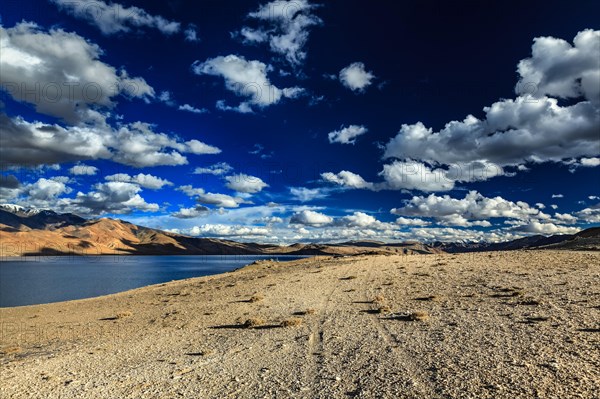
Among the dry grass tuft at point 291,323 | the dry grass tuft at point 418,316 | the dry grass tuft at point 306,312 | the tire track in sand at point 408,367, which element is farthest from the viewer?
the dry grass tuft at point 306,312

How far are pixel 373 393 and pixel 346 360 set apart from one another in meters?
2.63

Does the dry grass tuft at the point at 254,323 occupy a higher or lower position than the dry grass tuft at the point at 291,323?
lower

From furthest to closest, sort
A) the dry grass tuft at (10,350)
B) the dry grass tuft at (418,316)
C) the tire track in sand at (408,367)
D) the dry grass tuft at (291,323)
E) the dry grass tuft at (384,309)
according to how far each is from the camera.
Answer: the dry grass tuft at (384,309)
the dry grass tuft at (291,323)
the dry grass tuft at (10,350)
the dry grass tuft at (418,316)
the tire track in sand at (408,367)

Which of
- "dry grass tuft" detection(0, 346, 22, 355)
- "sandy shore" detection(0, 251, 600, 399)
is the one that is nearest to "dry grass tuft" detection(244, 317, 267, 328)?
"sandy shore" detection(0, 251, 600, 399)

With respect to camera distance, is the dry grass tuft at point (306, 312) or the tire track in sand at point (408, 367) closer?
the tire track in sand at point (408, 367)

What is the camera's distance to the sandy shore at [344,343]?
31.4ft

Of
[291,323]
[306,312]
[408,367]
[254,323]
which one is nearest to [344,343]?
[408,367]

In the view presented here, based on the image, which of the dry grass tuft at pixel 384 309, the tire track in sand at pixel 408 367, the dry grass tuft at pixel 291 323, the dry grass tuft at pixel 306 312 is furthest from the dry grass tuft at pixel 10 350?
the dry grass tuft at pixel 384 309

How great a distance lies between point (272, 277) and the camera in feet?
116

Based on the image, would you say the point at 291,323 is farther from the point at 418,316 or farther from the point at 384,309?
the point at 418,316

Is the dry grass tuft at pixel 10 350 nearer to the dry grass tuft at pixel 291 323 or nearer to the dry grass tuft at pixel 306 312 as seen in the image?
the dry grass tuft at pixel 291 323

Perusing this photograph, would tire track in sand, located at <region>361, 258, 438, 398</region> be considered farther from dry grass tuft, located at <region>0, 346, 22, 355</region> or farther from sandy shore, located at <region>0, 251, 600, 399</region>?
dry grass tuft, located at <region>0, 346, 22, 355</region>

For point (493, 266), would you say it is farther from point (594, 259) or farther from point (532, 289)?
point (532, 289)

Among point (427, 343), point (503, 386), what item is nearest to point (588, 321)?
point (427, 343)
